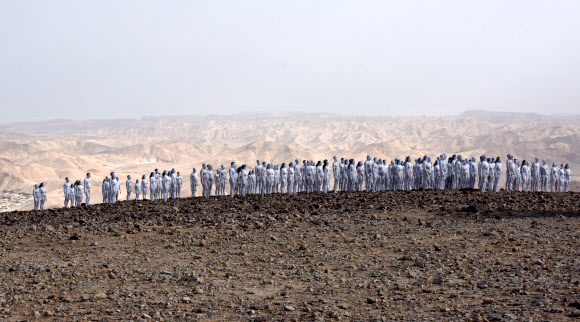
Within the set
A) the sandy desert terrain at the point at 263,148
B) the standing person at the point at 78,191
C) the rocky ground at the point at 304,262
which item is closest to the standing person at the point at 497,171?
the rocky ground at the point at 304,262

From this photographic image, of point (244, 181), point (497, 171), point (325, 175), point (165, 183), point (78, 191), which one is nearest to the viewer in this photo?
point (497, 171)

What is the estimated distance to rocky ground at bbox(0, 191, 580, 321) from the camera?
10430 mm

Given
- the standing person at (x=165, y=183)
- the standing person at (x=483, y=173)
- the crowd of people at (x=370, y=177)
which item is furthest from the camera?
the standing person at (x=165, y=183)

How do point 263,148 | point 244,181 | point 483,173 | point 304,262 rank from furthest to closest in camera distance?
point 263,148 < point 244,181 < point 483,173 < point 304,262

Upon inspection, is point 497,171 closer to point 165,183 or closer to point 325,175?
point 325,175

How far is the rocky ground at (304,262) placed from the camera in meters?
10.4

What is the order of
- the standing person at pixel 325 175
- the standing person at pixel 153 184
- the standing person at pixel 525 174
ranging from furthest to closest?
1. the standing person at pixel 153 184
2. the standing person at pixel 525 174
3. the standing person at pixel 325 175

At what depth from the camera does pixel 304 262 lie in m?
14.0

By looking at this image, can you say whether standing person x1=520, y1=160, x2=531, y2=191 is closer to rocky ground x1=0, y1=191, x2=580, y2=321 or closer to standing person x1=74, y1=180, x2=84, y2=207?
rocky ground x1=0, y1=191, x2=580, y2=321

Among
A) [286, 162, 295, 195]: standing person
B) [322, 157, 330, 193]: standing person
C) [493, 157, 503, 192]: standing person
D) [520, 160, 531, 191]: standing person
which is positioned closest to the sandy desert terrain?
[286, 162, 295, 195]: standing person

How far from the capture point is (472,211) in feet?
66.9

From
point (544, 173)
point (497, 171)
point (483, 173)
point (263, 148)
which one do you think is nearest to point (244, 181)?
point (483, 173)

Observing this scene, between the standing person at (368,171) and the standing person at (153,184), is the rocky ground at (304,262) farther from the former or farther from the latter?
the standing person at (153,184)

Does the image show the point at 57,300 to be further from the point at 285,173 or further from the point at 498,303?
the point at 285,173
